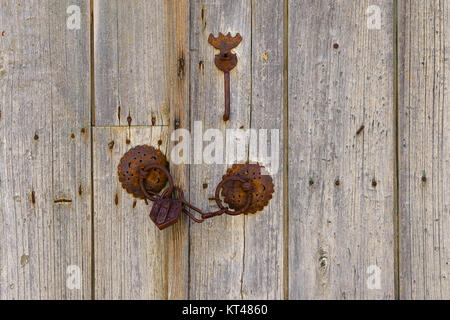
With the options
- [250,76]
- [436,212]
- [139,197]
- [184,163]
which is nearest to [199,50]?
[250,76]

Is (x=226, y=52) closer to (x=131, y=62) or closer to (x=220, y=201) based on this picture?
(x=131, y=62)

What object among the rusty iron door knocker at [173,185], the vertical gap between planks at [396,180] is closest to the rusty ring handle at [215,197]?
the rusty iron door knocker at [173,185]

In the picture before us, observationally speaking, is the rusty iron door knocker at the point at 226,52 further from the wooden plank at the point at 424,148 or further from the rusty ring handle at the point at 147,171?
the wooden plank at the point at 424,148

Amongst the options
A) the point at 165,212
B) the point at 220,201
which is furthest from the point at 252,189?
the point at 165,212

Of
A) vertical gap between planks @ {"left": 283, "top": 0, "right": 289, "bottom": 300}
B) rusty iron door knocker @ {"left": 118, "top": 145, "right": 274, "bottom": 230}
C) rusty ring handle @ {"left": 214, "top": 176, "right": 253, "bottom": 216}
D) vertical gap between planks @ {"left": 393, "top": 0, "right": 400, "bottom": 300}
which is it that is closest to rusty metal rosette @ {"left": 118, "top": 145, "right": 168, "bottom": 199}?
rusty iron door knocker @ {"left": 118, "top": 145, "right": 274, "bottom": 230}

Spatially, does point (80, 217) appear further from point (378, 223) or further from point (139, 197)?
point (378, 223)

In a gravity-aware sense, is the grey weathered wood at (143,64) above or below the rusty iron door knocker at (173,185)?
above
